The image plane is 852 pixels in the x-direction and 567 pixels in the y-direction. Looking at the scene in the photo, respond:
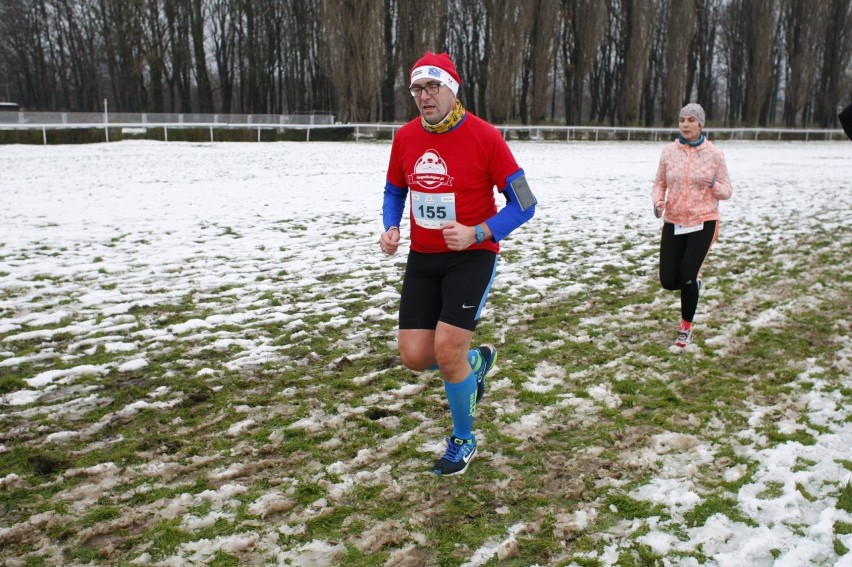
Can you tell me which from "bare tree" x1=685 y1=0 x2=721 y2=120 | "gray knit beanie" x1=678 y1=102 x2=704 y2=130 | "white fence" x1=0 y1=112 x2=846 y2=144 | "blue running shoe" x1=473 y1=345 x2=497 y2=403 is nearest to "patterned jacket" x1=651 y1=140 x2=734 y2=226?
"gray knit beanie" x1=678 y1=102 x2=704 y2=130

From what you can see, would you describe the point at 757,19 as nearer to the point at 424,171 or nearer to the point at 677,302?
the point at 677,302

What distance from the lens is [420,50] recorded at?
3894cm

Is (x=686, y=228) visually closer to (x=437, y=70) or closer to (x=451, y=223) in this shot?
(x=451, y=223)

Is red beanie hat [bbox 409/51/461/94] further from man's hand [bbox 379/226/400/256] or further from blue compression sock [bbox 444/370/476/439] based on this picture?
blue compression sock [bbox 444/370/476/439]

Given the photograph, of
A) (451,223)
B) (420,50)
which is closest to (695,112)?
(451,223)

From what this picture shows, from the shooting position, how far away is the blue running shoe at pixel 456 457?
3.51 metres

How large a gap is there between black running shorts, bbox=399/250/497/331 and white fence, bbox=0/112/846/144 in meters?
25.0

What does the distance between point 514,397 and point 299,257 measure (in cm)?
458

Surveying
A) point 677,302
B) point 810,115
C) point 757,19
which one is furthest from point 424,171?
point 810,115

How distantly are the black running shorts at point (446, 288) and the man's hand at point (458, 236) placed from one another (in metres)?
0.21

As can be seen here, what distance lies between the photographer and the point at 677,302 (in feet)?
22.1

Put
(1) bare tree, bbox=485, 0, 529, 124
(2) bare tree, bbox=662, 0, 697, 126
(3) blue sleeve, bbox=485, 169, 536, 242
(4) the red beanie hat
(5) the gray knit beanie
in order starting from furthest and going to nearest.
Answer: (2) bare tree, bbox=662, 0, 697, 126 → (1) bare tree, bbox=485, 0, 529, 124 → (5) the gray knit beanie → (3) blue sleeve, bbox=485, 169, 536, 242 → (4) the red beanie hat

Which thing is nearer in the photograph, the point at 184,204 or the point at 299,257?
the point at 299,257

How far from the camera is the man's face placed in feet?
11.1
